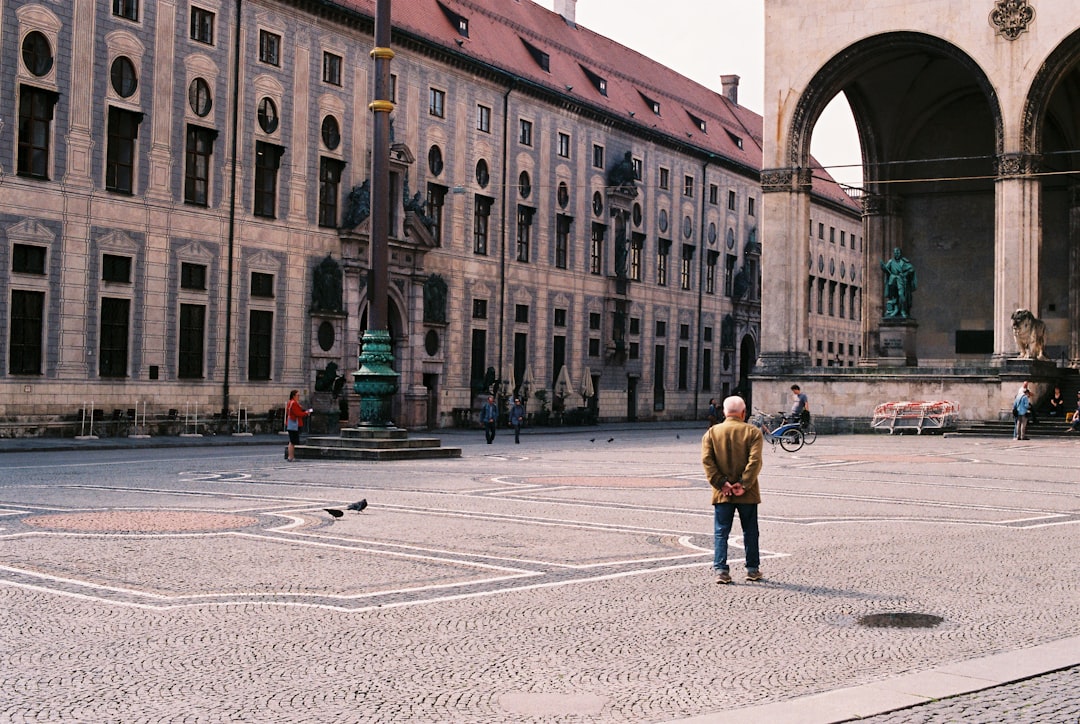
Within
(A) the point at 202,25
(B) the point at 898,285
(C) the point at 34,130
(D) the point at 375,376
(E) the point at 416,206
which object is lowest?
(D) the point at 375,376

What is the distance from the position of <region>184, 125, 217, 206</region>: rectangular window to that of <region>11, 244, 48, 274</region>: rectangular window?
595cm

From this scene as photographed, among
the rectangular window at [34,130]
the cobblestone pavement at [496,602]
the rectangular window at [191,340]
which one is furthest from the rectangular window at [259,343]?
the cobblestone pavement at [496,602]

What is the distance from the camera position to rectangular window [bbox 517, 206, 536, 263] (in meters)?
59.8

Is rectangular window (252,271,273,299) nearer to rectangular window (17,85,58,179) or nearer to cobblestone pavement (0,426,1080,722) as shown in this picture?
rectangular window (17,85,58,179)

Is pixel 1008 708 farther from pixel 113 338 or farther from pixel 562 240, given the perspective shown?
pixel 562 240

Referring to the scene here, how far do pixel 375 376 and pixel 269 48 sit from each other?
70.8 feet

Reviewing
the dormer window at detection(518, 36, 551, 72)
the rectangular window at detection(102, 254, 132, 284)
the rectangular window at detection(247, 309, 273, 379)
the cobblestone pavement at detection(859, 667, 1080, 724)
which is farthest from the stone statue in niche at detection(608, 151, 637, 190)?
the cobblestone pavement at detection(859, 667, 1080, 724)

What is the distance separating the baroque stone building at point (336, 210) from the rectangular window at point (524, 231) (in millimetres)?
246

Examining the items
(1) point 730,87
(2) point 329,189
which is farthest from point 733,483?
(1) point 730,87

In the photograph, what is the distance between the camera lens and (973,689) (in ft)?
23.0

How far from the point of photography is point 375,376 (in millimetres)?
28422

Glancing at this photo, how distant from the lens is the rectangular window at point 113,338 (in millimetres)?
39438

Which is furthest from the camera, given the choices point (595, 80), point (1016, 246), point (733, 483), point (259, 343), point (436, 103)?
point (595, 80)

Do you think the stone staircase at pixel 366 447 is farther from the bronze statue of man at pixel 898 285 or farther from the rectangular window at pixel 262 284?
the bronze statue of man at pixel 898 285
